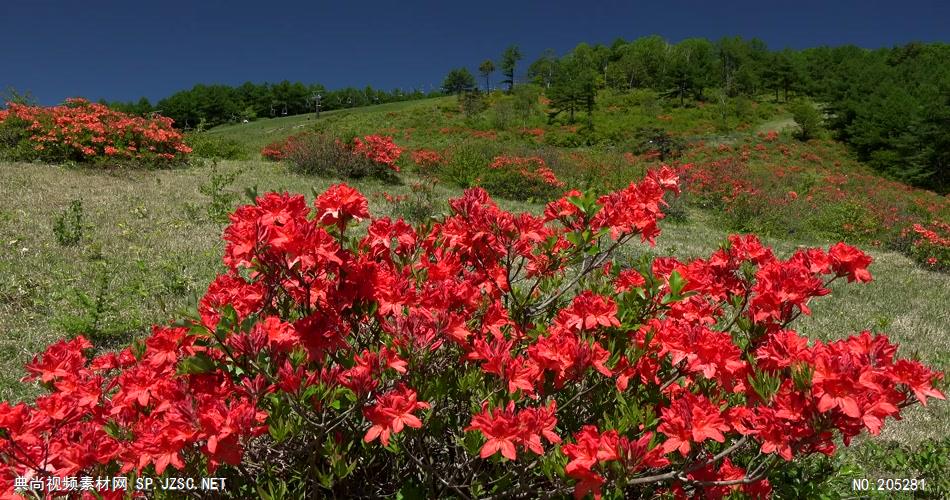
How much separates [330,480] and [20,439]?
2.98 feet

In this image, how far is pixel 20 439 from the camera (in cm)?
152

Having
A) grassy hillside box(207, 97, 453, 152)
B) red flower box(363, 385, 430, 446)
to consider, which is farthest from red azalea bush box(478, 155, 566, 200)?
grassy hillside box(207, 97, 453, 152)

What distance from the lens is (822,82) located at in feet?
163

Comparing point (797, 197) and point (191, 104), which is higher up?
point (191, 104)

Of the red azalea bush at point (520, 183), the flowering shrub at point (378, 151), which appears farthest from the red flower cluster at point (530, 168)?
the flowering shrub at point (378, 151)

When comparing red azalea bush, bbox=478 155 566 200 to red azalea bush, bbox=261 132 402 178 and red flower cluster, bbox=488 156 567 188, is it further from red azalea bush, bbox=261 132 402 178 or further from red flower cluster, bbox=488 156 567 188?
red azalea bush, bbox=261 132 402 178

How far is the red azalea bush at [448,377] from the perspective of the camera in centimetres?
149

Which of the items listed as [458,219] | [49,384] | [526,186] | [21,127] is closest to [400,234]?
[458,219]

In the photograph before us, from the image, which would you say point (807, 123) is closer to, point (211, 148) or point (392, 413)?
point (211, 148)

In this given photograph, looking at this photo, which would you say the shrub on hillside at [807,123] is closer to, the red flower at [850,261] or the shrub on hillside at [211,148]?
the shrub on hillside at [211,148]

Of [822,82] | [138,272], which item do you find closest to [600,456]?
[138,272]

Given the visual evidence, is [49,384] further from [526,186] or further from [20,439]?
[526,186]

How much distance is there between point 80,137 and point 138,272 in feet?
28.7

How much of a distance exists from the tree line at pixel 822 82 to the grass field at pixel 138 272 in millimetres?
25340
